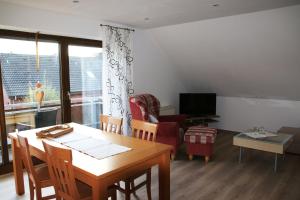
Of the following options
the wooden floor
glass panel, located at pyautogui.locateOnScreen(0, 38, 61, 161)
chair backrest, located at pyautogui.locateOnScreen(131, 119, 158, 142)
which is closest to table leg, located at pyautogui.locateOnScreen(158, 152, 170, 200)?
chair backrest, located at pyautogui.locateOnScreen(131, 119, 158, 142)

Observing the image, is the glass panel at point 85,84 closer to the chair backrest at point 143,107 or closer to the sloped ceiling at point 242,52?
the chair backrest at point 143,107

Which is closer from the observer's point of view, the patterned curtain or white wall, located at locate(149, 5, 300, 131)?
white wall, located at locate(149, 5, 300, 131)

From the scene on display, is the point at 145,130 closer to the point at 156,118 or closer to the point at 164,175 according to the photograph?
the point at 164,175

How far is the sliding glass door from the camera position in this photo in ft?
11.1

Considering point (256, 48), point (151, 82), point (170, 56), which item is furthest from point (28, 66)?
point (256, 48)

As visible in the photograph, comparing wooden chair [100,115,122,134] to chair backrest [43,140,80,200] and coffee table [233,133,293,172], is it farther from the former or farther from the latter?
coffee table [233,133,293,172]

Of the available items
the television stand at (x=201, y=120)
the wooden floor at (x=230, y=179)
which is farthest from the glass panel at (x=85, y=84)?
the television stand at (x=201, y=120)

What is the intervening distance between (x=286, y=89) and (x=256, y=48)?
1.26 metres

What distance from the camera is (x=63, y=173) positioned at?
1.79 meters

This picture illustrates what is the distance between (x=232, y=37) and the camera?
418cm

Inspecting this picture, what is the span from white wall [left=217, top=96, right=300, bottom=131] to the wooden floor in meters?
1.14

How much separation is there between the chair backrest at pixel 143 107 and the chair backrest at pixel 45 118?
1.34 metres

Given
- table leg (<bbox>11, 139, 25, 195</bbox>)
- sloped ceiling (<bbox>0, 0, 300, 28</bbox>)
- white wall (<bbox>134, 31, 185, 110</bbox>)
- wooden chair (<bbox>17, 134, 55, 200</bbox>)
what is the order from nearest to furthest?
1. wooden chair (<bbox>17, 134, 55, 200</bbox>)
2. table leg (<bbox>11, 139, 25, 195</bbox>)
3. sloped ceiling (<bbox>0, 0, 300, 28</bbox>)
4. white wall (<bbox>134, 31, 185, 110</bbox>)

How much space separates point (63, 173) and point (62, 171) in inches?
0.9
